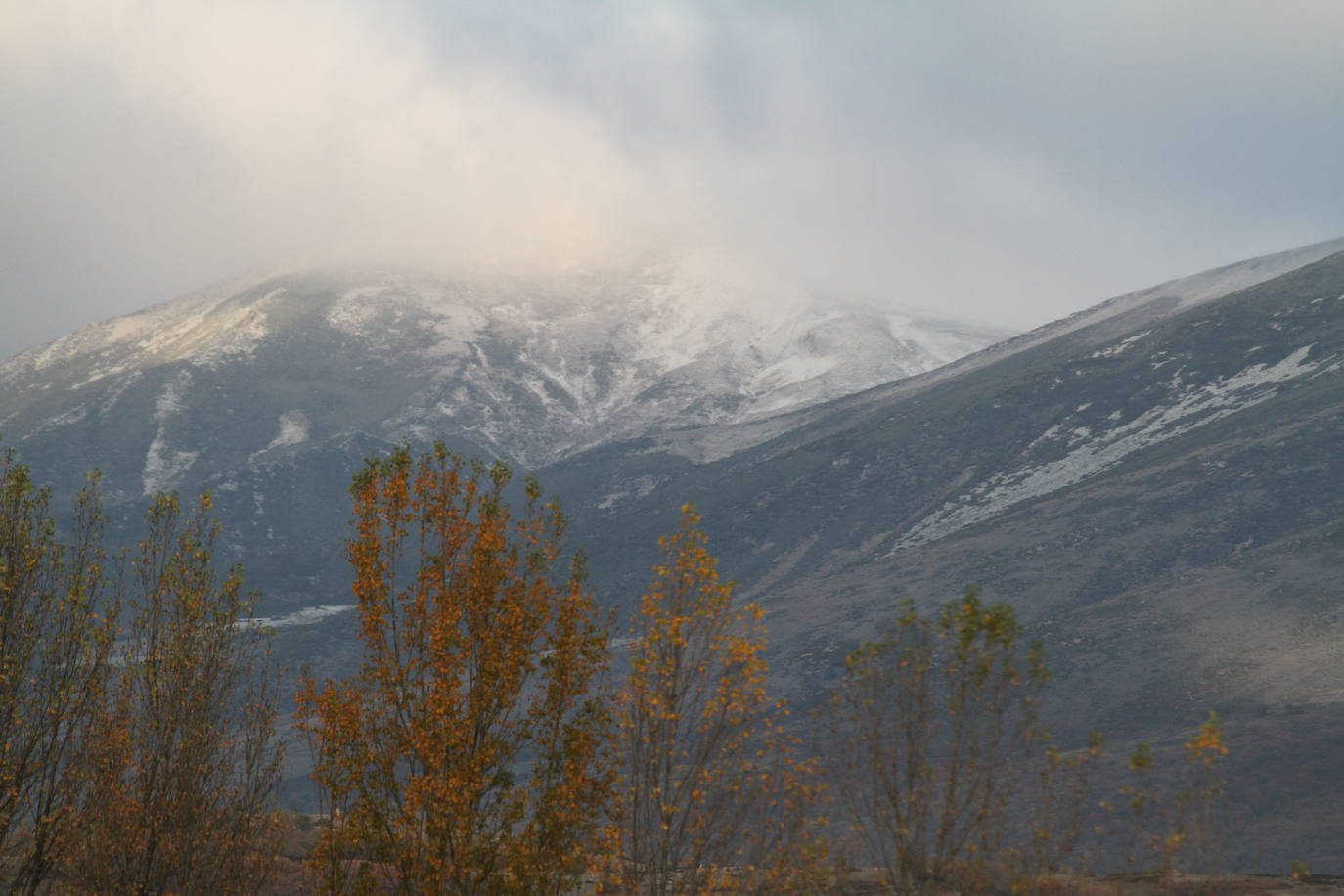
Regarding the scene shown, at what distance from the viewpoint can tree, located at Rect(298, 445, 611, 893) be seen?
468 inches

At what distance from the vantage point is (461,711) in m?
12.1

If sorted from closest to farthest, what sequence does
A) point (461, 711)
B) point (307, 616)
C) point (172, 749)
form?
point (461, 711) < point (172, 749) < point (307, 616)

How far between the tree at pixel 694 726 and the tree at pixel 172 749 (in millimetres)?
5961

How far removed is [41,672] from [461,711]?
20.8 feet

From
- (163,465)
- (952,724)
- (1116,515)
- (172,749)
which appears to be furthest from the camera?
(163,465)

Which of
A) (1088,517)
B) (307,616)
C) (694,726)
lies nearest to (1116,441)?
(1088,517)

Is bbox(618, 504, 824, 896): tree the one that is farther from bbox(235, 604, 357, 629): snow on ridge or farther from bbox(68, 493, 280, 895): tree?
bbox(235, 604, 357, 629): snow on ridge

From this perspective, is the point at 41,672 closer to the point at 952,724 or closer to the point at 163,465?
the point at 952,724

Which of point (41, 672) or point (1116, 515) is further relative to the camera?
point (1116, 515)

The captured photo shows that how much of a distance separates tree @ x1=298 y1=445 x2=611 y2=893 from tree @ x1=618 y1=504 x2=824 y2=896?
1.64 feet

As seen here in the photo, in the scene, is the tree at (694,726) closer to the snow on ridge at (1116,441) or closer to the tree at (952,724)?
the tree at (952,724)

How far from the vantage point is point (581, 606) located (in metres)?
12.8

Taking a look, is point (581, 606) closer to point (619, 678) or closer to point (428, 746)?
point (428, 746)

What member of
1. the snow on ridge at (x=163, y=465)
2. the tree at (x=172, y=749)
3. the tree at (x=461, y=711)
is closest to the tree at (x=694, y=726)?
the tree at (x=461, y=711)
